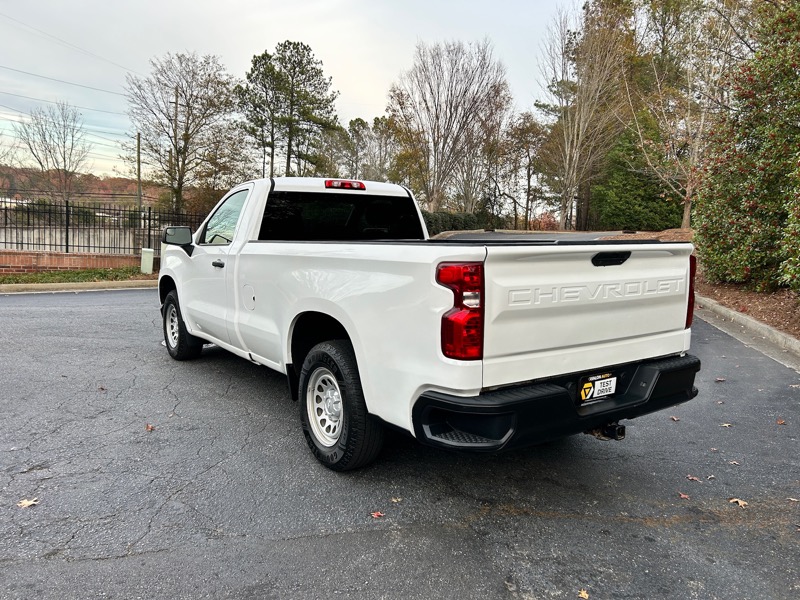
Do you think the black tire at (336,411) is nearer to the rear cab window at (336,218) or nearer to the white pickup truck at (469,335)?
the white pickup truck at (469,335)

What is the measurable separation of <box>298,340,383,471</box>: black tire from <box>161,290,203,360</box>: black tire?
2.68m

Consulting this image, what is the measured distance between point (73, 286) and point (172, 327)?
26.7ft

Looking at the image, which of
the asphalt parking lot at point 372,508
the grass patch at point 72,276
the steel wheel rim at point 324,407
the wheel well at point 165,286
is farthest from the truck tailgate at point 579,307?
the grass patch at point 72,276

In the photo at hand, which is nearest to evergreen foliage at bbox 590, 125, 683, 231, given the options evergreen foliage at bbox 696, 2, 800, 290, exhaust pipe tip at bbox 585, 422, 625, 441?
evergreen foliage at bbox 696, 2, 800, 290

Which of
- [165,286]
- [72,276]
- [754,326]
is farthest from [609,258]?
[72,276]

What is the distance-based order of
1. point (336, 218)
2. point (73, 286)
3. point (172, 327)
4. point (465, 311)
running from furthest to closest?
point (73, 286), point (172, 327), point (336, 218), point (465, 311)

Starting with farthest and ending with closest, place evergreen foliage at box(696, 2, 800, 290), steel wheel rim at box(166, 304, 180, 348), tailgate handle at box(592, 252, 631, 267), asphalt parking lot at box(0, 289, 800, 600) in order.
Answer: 1. evergreen foliage at box(696, 2, 800, 290)
2. steel wheel rim at box(166, 304, 180, 348)
3. tailgate handle at box(592, 252, 631, 267)
4. asphalt parking lot at box(0, 289, 800, 600)

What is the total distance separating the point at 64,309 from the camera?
9336 mm

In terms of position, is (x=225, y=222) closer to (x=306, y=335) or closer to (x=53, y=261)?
(x=306, y=335)

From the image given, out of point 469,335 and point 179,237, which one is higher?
point 179,237

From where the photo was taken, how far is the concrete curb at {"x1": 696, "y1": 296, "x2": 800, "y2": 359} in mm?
6739

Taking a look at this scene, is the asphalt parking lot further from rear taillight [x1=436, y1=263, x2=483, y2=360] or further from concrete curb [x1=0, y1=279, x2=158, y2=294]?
concrete curb [x1=0, y1=279, x2=158, y2=294]

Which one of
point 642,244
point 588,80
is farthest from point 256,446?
point 588,80

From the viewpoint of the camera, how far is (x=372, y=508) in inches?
117
